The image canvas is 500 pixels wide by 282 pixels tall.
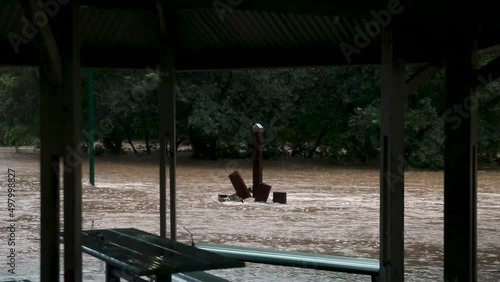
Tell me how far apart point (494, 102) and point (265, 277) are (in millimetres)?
19329

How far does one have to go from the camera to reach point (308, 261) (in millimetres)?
6531

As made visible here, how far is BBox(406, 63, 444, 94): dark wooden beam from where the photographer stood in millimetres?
5012

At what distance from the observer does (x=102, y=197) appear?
52.6 feet

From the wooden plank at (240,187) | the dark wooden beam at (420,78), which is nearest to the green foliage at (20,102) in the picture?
the wooden plank at (240,187)

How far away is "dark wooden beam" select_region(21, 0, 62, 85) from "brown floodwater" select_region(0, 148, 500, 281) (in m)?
3.48

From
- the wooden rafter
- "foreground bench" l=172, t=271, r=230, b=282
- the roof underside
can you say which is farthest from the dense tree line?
the wooden rafter

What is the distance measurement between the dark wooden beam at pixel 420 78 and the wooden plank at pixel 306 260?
1.79m

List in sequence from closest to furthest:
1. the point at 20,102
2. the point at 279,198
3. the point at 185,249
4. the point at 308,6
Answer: the point at 308,6, the point at 185,249, the point at 279,198, the point at 20,102

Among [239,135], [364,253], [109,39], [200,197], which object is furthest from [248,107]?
[109,39]

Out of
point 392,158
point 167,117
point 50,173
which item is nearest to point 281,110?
point 167,117

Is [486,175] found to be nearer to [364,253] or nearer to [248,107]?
[248,107]

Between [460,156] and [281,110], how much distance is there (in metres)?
21.8

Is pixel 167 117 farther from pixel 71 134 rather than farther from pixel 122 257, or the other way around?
pixel 71 134

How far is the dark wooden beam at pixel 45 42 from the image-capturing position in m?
3.97
